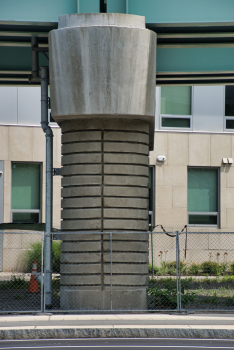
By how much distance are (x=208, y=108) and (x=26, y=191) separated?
8264mm

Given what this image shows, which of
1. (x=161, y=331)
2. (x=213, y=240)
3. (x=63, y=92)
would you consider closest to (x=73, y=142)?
(x=63, y=92)

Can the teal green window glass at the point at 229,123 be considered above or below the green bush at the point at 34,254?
above

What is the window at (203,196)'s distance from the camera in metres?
25.5

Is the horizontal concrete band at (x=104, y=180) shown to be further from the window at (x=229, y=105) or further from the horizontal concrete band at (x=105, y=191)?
the window at (x=229, y=105)

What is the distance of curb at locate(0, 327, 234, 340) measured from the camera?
34.9 ft

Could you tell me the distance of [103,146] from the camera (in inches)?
530

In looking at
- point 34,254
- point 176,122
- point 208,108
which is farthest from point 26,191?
point 208,108

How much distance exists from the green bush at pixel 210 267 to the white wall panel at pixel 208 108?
5.65 metres

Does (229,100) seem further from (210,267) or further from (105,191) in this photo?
(105,191)

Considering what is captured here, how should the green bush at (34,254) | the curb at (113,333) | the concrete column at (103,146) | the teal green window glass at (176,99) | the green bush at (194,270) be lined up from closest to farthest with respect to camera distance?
the curb at (113,333) < the concrete column at (103,146) < the green bush at (34,254) < the green bush at (194,270) < the teal green window glass at (176,99)

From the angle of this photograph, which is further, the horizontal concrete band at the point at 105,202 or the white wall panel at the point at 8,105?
the white wall panel at the point at 8,105

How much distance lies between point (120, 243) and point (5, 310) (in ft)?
9.64

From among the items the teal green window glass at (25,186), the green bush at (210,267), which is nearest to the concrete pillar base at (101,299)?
the green bush at (210,267)
